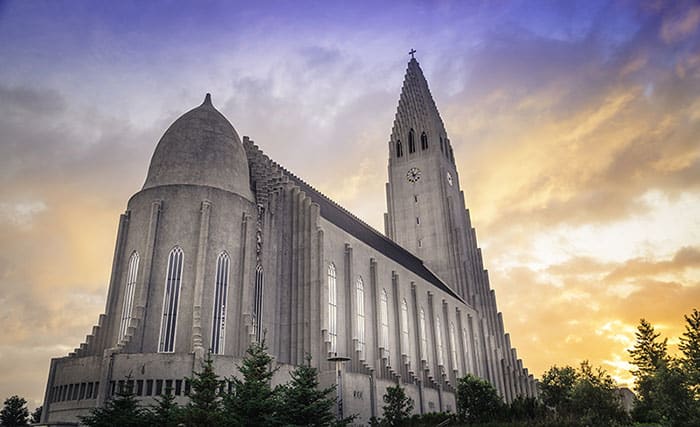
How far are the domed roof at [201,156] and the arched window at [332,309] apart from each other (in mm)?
8524

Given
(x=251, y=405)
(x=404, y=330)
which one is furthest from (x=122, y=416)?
(x=404, y=330)

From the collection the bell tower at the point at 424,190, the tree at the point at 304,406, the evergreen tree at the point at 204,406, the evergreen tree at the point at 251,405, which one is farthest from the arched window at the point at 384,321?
Result: the bell tower at the point at 424,190

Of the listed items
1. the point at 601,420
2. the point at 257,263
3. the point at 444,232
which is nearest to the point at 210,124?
the point at 257,263

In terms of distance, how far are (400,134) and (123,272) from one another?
54.0 m

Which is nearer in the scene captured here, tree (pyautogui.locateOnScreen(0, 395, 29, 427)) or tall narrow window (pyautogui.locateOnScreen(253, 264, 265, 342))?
tall narrow window (pyautogui.locateOnScreen(253, 264, 265, 342))

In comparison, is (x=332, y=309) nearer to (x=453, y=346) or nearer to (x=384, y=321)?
(x=384, y=321)

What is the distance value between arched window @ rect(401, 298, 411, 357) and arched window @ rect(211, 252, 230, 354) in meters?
18.8

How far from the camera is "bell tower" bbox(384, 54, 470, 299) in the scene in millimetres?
72688

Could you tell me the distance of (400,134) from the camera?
82000 mm

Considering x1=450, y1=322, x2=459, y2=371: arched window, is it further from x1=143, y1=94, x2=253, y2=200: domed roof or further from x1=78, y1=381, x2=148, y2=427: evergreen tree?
x1=78, y1=381, x2=148, y2=427: evergreen tree

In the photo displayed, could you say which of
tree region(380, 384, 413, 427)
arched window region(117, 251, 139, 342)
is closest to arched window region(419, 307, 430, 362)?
tree region(380, 384, 413, 427)

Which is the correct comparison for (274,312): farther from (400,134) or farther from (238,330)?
(400,134)

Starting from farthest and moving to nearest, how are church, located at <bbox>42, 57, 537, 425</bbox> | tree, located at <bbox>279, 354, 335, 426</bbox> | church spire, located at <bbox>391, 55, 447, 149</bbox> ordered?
1. church spire, located at <bbox>391, 55, 447, 149</bbox>
2. church, located at <bbox>42, 57, 537, 425</bbox>
3. tree, located at <bbox>279, 354, 335, 426</bbox>

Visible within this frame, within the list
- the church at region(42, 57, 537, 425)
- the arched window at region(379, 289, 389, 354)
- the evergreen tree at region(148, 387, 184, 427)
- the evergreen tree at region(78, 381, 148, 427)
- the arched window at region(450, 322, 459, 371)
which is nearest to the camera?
the evergreen tree at region(148, 387, 184, 427)
